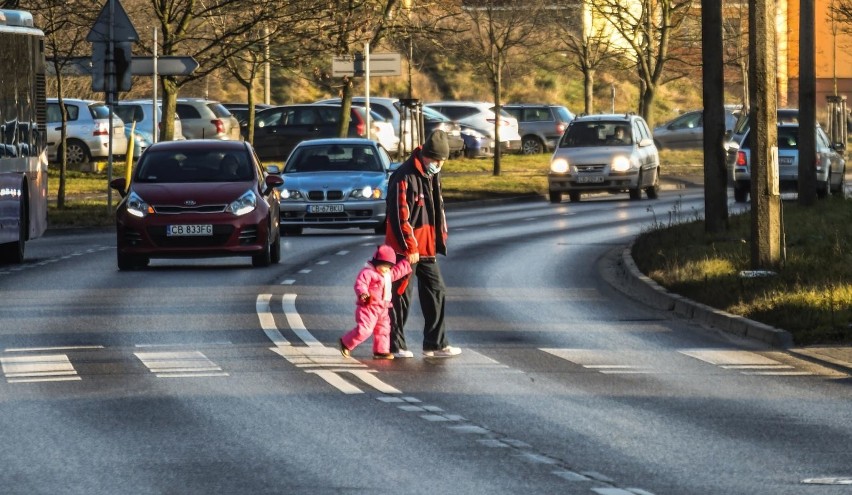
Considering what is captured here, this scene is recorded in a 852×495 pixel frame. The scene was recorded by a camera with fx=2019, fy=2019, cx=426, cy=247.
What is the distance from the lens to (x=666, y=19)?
5359 cm

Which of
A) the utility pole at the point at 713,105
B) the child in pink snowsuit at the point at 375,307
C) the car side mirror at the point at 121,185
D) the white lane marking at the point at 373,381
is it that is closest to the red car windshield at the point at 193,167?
the car side mirror at the point at 121,185

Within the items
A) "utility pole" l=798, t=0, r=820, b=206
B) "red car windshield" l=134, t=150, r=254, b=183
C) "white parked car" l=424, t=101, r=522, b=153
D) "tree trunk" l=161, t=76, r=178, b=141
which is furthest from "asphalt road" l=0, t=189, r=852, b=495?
"white parked car" l=424, t=101, r=522, b=153

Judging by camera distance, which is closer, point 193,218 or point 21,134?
point 193,218

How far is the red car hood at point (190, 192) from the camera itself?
899 inches

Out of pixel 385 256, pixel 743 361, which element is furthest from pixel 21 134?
pixel 743 361

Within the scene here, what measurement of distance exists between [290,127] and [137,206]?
3100cm

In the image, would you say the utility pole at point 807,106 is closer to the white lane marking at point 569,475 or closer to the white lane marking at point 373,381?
the white lane marking at point 373,381

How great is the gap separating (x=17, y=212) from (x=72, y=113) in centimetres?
2493

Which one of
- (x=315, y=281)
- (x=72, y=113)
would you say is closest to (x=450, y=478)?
(x=315, y=281)

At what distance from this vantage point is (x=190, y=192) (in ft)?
75.4

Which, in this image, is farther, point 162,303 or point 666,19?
point 666,19

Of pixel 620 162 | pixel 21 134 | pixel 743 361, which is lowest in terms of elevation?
pixel 743 361

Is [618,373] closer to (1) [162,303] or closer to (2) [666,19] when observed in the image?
(1) [162,303]

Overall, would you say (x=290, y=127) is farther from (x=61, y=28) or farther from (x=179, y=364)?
(x=179, y=364)
